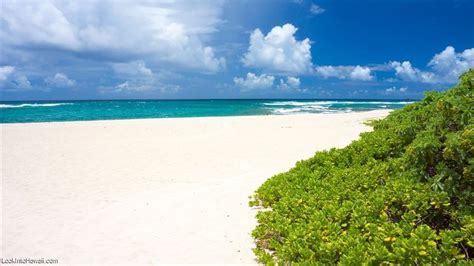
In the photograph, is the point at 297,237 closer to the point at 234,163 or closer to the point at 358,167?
the point at 358,167

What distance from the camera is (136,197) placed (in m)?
8.05

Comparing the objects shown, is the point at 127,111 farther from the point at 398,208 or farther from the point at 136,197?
the point at 398,208

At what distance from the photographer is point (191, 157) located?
12898mm

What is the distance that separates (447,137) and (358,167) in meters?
2.07

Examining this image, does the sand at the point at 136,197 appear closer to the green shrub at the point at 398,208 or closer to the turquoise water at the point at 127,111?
the green shrub at the point at 398,208

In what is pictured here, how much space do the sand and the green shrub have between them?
31.8 inches

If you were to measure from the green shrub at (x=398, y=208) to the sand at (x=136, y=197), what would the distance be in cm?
81

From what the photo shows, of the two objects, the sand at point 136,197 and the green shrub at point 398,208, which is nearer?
A: the green shrub at point 398,208

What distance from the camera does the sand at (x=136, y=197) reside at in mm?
5285

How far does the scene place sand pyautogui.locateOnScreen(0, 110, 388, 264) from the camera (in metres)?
5.29

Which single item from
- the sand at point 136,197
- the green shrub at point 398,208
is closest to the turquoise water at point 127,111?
the sand at point 136,197

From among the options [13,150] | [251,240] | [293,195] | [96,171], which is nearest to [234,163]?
[96,171]

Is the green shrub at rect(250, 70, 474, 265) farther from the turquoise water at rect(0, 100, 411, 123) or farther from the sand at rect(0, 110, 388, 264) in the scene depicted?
the turquoise water at rect(0, 100, 411, 123)

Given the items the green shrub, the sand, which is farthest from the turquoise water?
the green shrub
